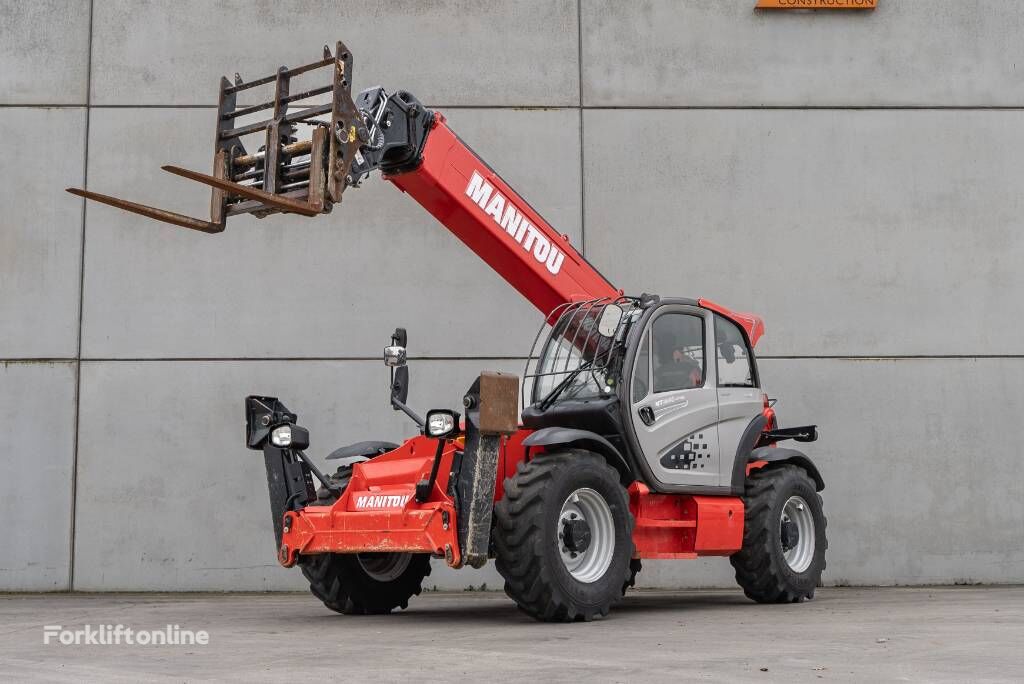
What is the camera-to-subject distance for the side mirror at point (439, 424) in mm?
8188

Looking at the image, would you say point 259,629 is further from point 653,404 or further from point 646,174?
point 646,174

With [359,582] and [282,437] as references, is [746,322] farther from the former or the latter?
[282,437]

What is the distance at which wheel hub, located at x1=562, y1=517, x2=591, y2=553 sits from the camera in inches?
329

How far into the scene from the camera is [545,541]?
793 cm

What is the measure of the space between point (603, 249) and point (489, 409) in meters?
5.83

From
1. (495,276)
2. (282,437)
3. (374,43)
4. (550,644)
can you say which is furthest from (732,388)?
(374,43)

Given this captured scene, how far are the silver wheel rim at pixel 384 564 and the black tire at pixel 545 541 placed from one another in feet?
5.13

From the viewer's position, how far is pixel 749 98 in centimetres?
1393

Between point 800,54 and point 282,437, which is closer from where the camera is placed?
point 282,437

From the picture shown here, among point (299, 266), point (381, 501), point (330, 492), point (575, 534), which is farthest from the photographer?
point (299, 266)

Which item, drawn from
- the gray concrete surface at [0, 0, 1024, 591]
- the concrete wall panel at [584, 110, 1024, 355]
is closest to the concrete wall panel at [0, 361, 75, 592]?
the gray concrete surface at [0, 0, 1024, 591]

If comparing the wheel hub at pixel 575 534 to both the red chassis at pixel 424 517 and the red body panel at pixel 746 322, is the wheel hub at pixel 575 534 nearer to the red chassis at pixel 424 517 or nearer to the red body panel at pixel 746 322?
the red chassis at pixel 424 517

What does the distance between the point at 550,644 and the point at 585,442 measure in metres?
2.08

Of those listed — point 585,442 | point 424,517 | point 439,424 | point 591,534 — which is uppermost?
point 439,424
